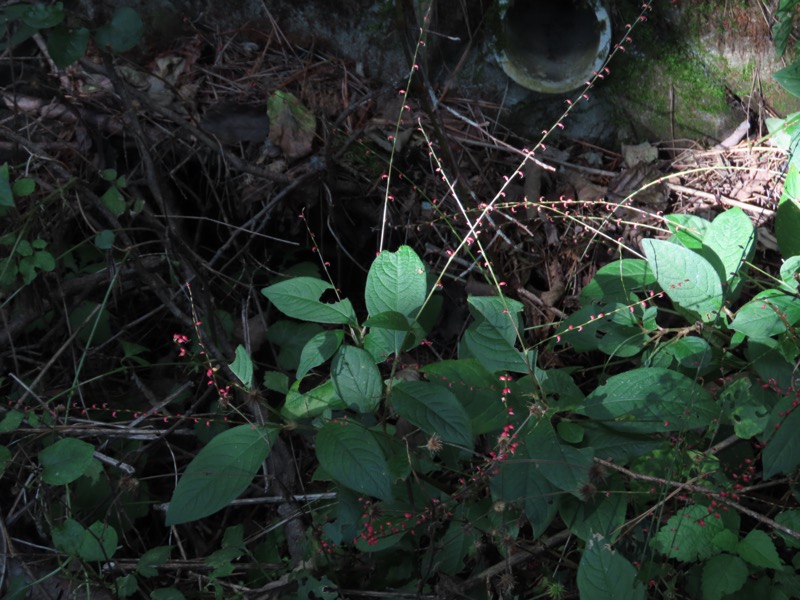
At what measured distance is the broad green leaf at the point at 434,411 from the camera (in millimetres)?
1561

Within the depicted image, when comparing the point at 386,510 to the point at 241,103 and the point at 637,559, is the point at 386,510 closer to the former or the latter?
the point at 637,559

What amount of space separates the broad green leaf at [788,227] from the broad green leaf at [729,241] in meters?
0.09

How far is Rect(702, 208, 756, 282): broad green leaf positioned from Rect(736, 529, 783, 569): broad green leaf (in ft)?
2.40

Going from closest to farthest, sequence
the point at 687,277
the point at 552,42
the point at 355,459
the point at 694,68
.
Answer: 1. the point at 355,459
2. the point at 687,277
3. the point at 694,68
4. the point at 552,42

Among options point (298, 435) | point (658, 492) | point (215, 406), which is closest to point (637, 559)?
point (658, 492)

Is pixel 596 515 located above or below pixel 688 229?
below

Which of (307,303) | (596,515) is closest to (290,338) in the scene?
(307,303)

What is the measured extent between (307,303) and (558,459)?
0.76 m

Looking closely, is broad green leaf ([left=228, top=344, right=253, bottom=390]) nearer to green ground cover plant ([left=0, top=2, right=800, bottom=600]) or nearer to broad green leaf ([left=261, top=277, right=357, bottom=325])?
green ground cover plant ([left=0, top=2, right=800, bottom=600])

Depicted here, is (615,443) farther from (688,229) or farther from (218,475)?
(218,475)

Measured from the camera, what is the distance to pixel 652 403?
1662mm

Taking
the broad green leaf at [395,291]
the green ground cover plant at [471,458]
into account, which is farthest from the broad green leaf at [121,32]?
the broad green leaf at [395,291]

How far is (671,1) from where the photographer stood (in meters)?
2.51

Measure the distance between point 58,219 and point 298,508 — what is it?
1346 millimetres
